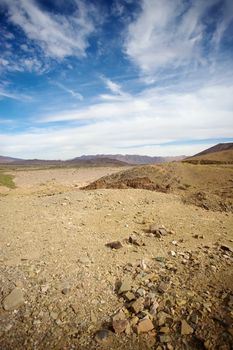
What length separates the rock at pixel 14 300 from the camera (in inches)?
158

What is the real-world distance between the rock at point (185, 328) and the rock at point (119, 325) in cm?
80

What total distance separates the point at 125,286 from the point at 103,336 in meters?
1.10

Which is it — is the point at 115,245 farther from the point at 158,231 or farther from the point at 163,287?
the point at 163,287

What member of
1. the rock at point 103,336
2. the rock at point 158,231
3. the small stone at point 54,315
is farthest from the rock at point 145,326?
the rock at point 158,231

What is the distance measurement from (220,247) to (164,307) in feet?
9.22

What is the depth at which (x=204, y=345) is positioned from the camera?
320cm

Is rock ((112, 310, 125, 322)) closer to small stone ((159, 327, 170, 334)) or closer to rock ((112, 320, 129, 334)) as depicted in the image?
rock ((112, 320, 129, 334))

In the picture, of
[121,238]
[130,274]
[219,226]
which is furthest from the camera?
[219,226]

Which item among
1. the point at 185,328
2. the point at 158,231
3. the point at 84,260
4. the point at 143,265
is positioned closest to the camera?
the point at 185,328

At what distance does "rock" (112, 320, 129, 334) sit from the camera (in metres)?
3.52

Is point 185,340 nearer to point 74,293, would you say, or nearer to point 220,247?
point 74,293

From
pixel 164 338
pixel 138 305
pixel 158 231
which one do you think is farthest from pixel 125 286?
pixel 158 231

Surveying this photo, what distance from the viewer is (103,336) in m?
3.45

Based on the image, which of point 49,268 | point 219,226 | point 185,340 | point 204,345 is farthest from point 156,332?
point 219,226
